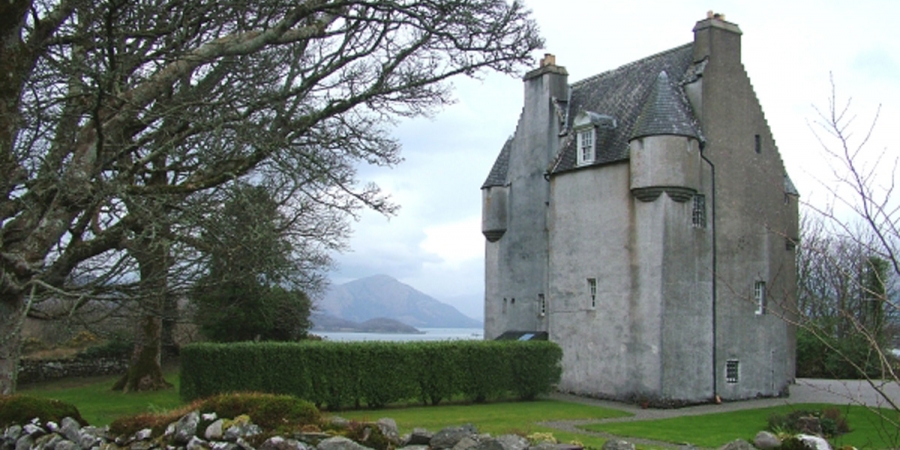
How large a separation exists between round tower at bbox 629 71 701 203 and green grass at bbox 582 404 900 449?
23.5 ft

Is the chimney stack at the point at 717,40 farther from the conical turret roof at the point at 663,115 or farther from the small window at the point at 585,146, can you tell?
the small window at the point at 585,146

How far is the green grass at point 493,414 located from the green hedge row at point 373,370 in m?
0.63

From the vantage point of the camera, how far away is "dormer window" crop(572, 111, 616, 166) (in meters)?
28.1

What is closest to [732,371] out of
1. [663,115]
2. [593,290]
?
[593,290]

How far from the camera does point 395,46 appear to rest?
17.0 meters

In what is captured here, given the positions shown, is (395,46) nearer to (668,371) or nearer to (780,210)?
(668,371)

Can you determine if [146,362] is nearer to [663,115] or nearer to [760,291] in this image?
[663,115]

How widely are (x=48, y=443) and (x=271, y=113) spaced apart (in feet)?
25.2

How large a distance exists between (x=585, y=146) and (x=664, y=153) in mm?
3682

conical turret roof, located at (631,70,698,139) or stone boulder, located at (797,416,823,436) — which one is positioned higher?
conical turret roof, located at (631,70,698,139)

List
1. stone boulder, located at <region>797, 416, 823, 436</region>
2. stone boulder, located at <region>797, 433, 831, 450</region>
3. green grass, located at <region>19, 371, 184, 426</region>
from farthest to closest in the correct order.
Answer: green grass, located at <region>19, 371, 184, 426</region>
stone boulder, located at <region>797, 416, 823, 436</region>
stone boulder, located at <region>797, 433, 831, 450</region>

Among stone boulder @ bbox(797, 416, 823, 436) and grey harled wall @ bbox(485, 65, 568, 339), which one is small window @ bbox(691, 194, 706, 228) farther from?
stone boulder @ bbox(797, 416, 823, 436)

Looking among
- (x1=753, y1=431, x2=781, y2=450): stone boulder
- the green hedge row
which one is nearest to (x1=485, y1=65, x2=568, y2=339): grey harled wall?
the green hedge row

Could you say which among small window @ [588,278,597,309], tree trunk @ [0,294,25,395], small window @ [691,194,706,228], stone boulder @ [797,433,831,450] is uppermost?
small window @ [691,194,706,228]
